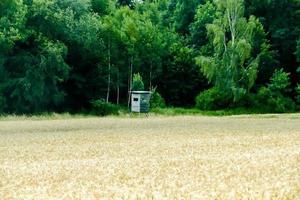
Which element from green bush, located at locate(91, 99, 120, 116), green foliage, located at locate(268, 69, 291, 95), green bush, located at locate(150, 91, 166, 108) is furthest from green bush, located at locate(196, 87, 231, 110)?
green bush, located at locate(91, 99, 120, 116)

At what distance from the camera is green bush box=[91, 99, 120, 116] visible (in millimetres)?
Result: 52781

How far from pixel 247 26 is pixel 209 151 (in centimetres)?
4250

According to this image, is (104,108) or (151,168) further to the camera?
(104,108)

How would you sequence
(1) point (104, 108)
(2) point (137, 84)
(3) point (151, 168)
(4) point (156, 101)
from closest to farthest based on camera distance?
(3) point (151, 168), (1) point (104, 108), (2) point (137, 84), (4) point (156, 101)

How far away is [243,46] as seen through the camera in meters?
56.5

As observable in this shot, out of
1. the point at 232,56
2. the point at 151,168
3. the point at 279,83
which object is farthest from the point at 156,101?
the point at 151,168

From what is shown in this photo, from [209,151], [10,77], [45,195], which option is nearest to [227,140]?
[209,151]

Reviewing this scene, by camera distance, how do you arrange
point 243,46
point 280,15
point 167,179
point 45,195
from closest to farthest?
point 45,195 → point 167,179 → point 243,46 → point 280,15

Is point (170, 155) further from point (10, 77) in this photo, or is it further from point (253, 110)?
point (253, 110)

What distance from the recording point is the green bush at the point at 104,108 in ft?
173

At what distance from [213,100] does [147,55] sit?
303 inches

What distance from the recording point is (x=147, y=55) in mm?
58375

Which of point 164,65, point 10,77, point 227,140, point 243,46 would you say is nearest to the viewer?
point 227,140

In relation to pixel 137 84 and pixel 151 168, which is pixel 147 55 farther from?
pixel 151 168
